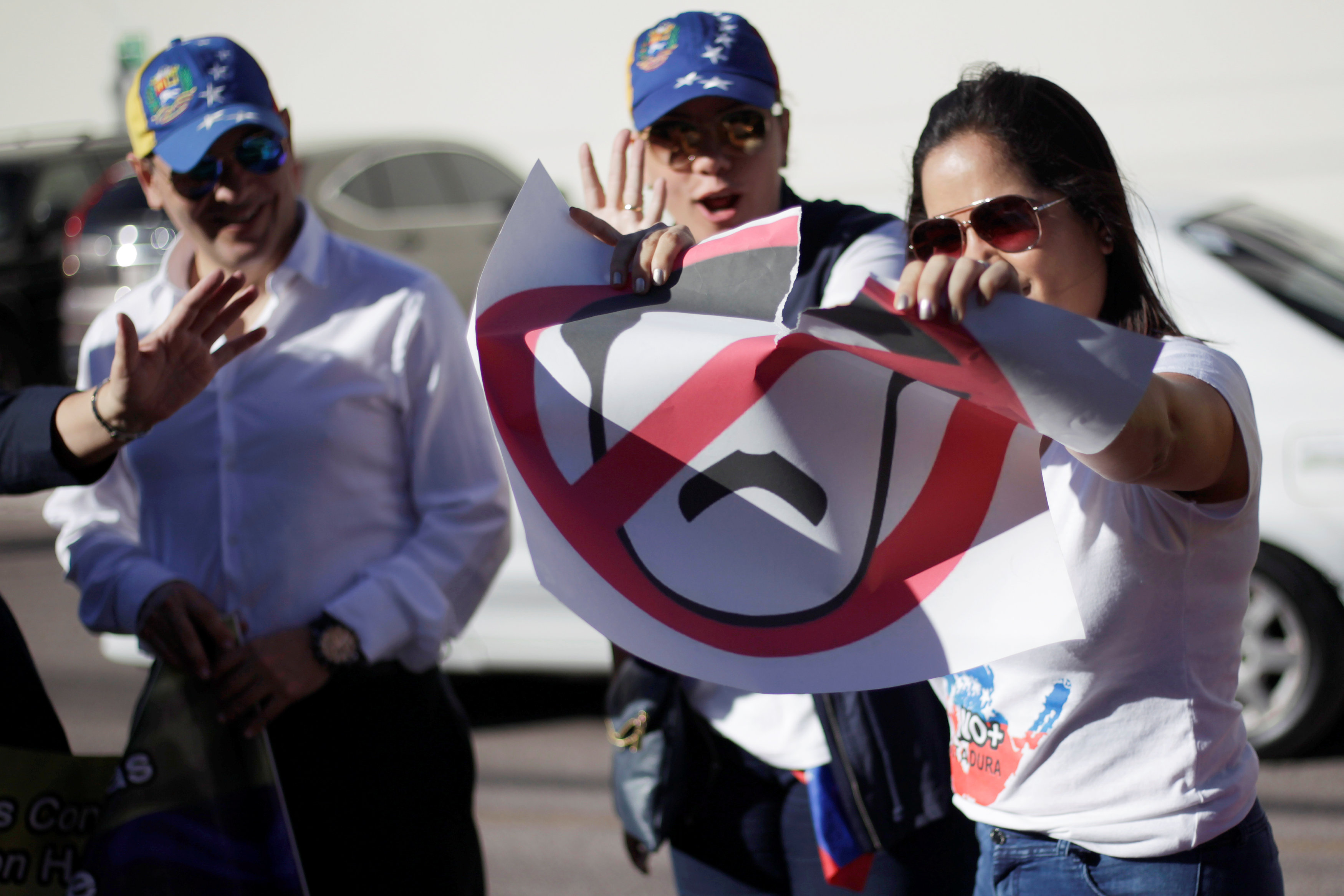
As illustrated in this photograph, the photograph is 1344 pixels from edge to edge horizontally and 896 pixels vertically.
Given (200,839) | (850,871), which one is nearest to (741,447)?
(850,871)

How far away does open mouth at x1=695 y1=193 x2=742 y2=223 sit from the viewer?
2209 mm

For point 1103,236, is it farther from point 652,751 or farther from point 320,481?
point 320,481

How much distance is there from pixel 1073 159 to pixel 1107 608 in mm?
576

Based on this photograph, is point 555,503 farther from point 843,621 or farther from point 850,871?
point 850,871

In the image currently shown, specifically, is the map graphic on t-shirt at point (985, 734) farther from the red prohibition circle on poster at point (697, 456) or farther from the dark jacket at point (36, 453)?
the dark jacket at point (36, 453)

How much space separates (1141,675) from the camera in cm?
150

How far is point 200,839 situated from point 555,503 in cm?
97

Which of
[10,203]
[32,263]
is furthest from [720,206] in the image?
[10,203]

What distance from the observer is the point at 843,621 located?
5.24 feet

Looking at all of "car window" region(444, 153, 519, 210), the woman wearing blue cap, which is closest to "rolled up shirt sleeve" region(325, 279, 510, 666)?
the woman wearing blue cap

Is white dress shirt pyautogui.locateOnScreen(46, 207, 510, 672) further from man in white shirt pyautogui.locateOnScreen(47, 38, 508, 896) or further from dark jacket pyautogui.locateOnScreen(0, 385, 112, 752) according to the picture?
dark jacket pyautogui.locateOnScreen(0, 385, 112, 752)

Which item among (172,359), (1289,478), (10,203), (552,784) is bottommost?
(552,784)

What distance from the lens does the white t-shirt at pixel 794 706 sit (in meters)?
1.93

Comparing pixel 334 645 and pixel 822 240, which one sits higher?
pixel 822 240
